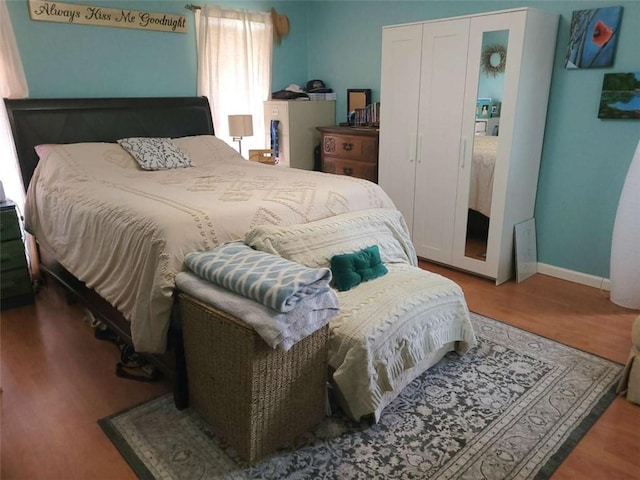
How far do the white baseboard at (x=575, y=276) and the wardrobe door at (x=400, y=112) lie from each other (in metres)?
1.07

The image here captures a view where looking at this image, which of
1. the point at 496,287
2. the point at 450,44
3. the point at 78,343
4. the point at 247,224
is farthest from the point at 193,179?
the point at 496,287

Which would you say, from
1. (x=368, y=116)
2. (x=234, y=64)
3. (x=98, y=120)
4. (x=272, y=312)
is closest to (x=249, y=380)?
(x=272, y=312)

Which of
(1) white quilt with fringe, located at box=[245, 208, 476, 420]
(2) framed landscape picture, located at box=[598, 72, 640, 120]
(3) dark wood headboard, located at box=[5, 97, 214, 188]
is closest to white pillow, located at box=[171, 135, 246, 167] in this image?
(3) dark wood headboard, located at box=[5, 97, 214, 188]

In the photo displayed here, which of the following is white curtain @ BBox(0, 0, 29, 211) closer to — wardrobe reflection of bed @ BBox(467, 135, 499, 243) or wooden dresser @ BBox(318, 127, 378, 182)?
wooden dresser @ BBox(318, 127, 378, 182)

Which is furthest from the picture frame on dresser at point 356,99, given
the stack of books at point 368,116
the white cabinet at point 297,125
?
the white cabinet at point 297,125

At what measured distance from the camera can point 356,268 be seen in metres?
2.11

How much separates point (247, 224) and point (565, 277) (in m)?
2.54

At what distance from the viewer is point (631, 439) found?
5.93 ft

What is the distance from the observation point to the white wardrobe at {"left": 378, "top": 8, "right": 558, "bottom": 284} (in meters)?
2.95

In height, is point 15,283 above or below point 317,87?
below

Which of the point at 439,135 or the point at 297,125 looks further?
the point at 297,125

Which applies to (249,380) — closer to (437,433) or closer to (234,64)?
(437,433)

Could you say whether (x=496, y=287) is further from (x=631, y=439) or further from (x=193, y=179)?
(x=193, y=179)

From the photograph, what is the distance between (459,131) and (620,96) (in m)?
0.98
